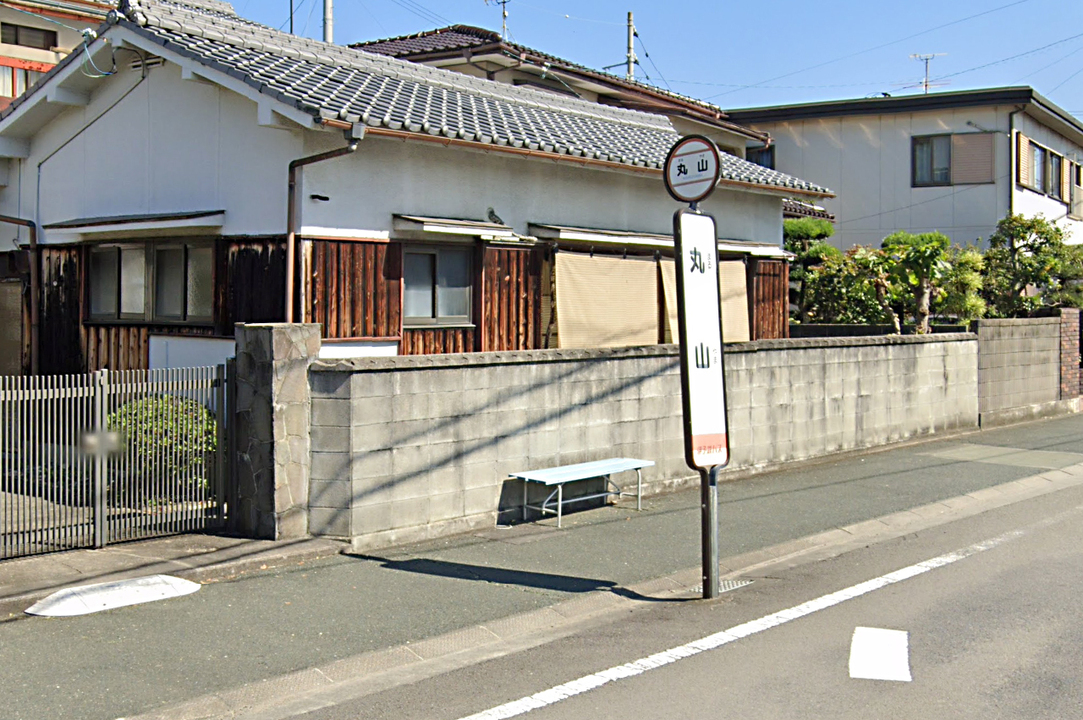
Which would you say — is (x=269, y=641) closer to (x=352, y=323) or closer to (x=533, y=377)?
(x=533, y=377)

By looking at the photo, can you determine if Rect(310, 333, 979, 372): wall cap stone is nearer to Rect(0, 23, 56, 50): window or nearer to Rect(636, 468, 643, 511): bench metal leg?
Rect(636, 468, 643, 511): bench metal leg

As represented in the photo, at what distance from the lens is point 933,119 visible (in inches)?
1074

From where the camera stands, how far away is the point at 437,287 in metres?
11.7

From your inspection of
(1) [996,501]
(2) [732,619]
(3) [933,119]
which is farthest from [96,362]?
(3) [933,119]

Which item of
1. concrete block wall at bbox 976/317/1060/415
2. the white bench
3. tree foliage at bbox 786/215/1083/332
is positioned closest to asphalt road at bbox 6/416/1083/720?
the white bench

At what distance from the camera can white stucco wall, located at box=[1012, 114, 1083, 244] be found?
27078mm

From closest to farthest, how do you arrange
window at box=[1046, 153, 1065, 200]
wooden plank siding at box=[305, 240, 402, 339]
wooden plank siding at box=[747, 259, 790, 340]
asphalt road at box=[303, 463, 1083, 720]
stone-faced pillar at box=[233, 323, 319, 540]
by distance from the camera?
asphalt road at box=[303, 463, 1083, 720] < stone-faced pillar at box=[233, 323, 319, 540] < wooden plank siding at box=[305, 240, 402, 339] < wooden plank siding at box=[747, 259, 790, 340] < window at box=[1046, 153, 1065, 200]

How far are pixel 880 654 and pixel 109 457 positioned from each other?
5.87 meters

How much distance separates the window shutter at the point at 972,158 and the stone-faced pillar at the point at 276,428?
2298 cm

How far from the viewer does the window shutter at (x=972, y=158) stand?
1051 inches

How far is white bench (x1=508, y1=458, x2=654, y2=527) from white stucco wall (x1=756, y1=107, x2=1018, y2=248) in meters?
19.7

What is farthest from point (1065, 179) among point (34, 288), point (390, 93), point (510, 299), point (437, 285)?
point (34, 288)

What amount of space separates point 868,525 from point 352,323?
221 inches

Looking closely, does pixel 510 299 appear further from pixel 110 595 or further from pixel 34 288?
pixel 110 595
